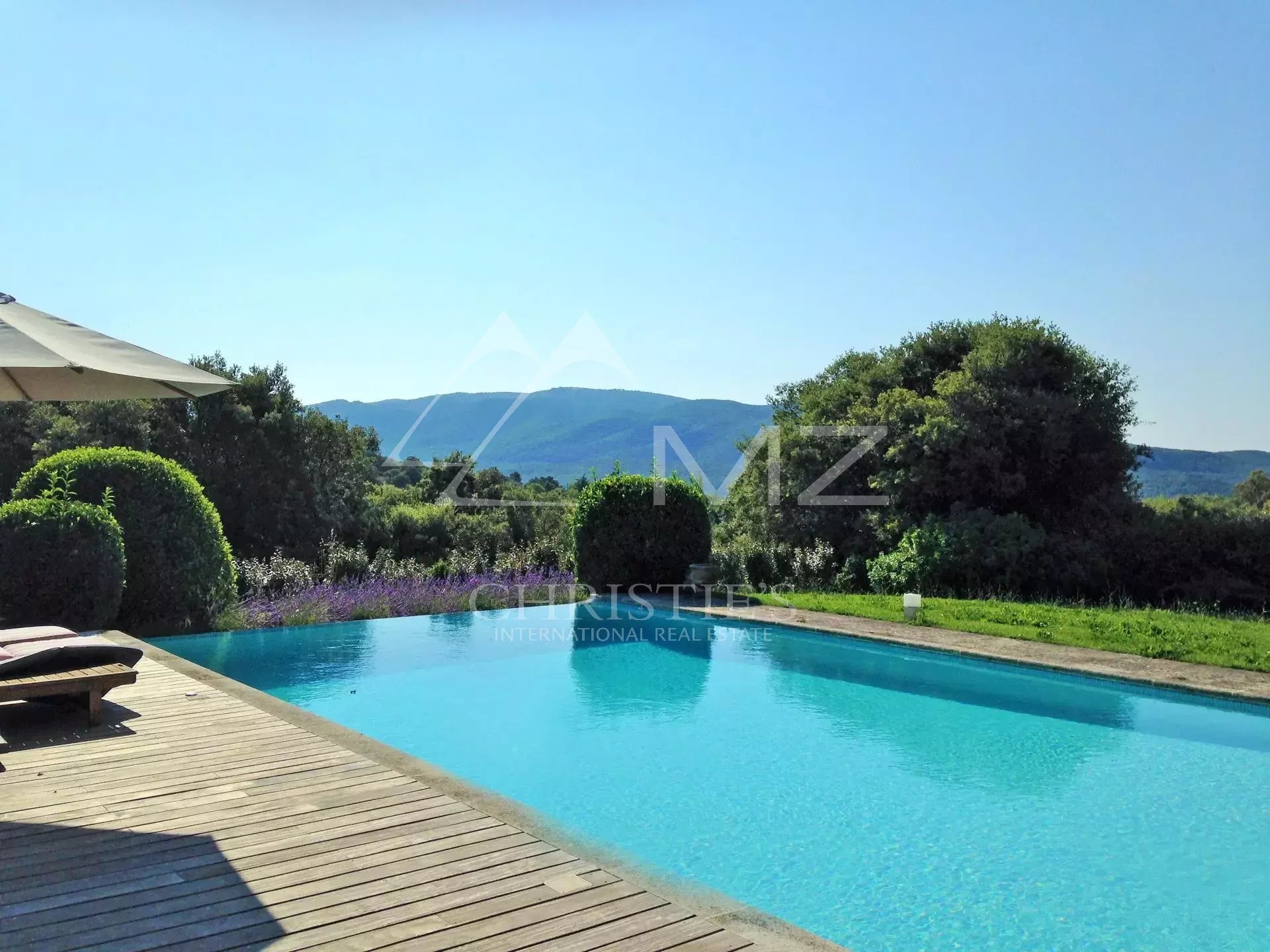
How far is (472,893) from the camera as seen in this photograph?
9.91 ft

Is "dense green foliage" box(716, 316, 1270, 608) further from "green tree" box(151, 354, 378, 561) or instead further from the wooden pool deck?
the wooden pool deck

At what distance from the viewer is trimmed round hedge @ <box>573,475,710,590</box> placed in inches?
568

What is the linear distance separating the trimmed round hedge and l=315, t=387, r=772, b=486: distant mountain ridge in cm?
5634

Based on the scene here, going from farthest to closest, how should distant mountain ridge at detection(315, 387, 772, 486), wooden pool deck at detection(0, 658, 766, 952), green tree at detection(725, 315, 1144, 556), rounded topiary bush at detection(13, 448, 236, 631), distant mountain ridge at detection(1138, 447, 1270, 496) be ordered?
1. distant mountain ridge at detection(315, 387, 772, 486)
2. distant mountain ridge at detection(1138, 447, 1270, 496)
3. green tree at detection(725, 315, 1144, 556)
4. rounded topiary bush at detection(13, 448, 236, 631)
5. wooden pool deck at detection(0, 658, 766, 952)

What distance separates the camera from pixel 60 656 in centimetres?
520

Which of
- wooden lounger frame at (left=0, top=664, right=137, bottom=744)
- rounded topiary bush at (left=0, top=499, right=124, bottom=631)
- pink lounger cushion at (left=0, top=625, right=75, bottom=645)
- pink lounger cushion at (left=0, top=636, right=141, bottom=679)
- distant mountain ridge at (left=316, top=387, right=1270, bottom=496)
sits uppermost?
distant mountain ridge at (left=316, top=387, right=1270, bottom=496)

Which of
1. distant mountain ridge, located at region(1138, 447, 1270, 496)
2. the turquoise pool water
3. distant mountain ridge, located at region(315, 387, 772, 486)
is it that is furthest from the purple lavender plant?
distant mountain ridge, located at region(315, 387, 772, 486)

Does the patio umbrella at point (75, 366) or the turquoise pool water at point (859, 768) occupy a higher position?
the patio umbrella at point (75, 366)

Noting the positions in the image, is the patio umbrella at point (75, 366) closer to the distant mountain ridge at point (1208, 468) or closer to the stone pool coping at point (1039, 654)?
the stone pool coping at point (1039, 654)

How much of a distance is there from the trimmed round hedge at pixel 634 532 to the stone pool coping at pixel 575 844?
864 centimetres

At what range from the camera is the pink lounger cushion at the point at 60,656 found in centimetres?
→ 506

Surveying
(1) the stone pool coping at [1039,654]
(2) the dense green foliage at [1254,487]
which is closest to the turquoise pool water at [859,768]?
(1) the stone pool coping at [1039,654]

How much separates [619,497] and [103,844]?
1119cm

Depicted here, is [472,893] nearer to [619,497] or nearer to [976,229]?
[619,497]
